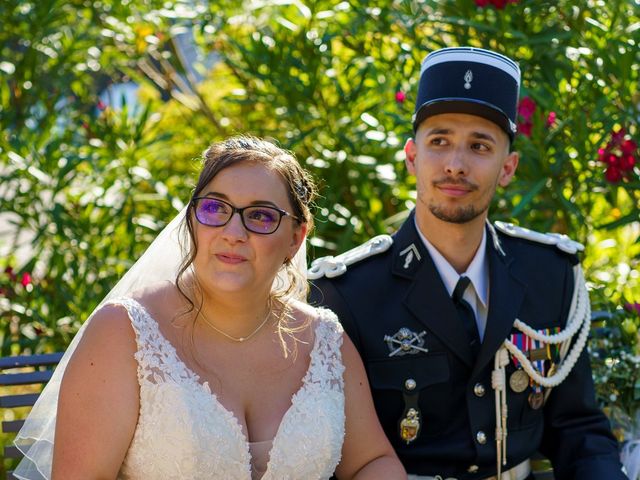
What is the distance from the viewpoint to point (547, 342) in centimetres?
278

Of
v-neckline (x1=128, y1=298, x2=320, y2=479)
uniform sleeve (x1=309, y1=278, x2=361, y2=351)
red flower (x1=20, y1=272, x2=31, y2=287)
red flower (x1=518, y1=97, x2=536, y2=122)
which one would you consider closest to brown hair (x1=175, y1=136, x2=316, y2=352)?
v-neckline (x1=128, y1=298, x2=320, y2=479)

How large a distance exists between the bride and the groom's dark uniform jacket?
0.14m

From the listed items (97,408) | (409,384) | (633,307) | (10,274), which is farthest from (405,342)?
(10,274)

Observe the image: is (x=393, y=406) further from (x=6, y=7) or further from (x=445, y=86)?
(x=6, y=7)

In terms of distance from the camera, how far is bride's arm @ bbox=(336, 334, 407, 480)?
2.46 m

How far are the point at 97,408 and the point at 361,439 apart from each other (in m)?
0.65

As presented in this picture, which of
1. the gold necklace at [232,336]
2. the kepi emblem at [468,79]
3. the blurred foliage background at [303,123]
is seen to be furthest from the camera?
the blurred foliage background at [303,123]

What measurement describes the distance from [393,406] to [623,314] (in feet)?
3.28

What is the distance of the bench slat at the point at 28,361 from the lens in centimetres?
283

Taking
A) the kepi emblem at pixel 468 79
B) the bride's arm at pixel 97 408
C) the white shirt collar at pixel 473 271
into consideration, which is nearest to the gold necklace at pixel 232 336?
the bride's arm at pixel 97 408

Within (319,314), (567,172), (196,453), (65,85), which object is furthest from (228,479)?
(65,85)

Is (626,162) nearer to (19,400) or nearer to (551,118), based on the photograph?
(551,118)

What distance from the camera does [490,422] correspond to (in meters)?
2.67

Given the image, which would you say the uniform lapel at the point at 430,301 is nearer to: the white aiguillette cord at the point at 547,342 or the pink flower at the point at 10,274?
the white aiguillette cord at the point at 547,342
